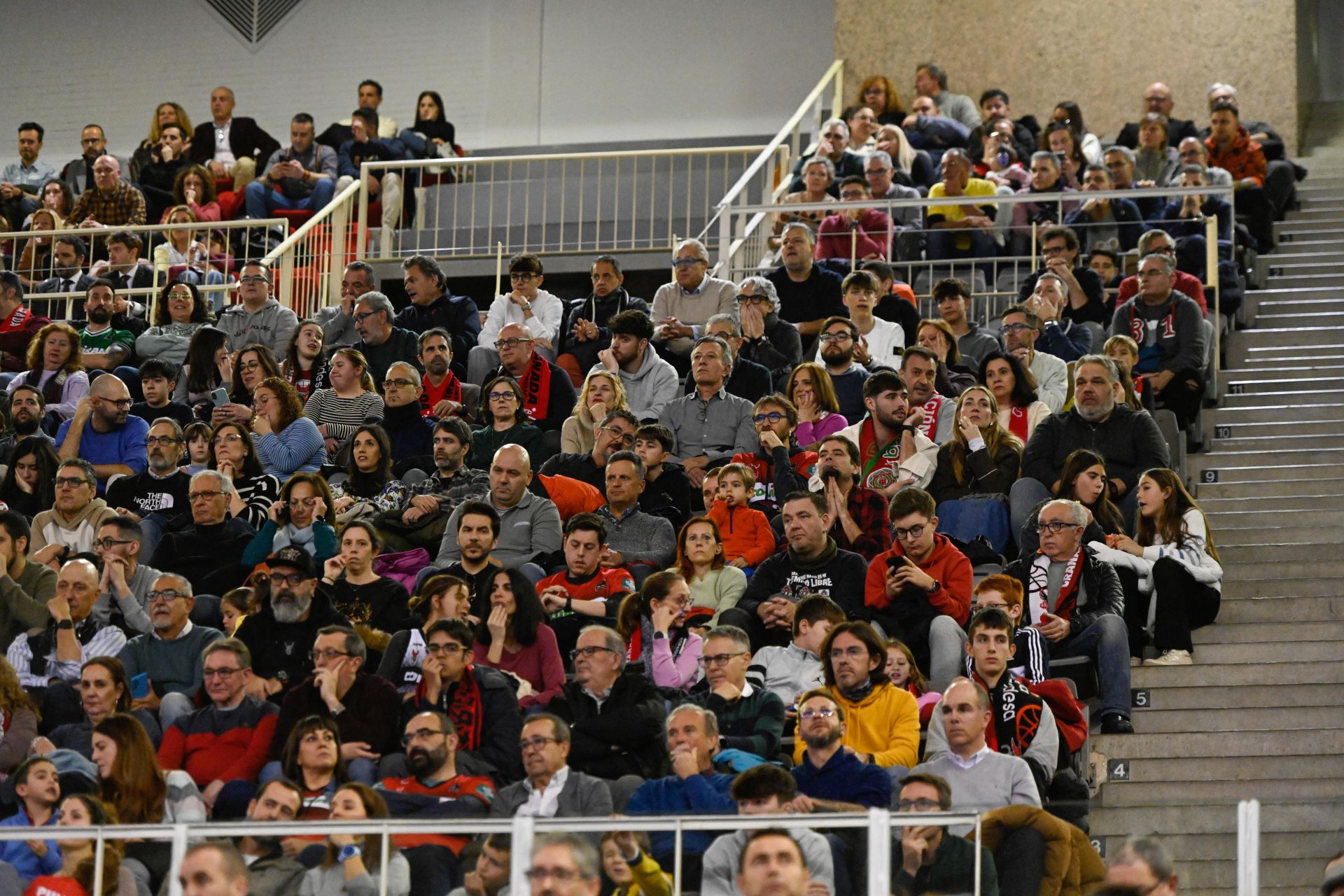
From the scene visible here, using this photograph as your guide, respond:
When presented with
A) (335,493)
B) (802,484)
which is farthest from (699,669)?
(335,493)

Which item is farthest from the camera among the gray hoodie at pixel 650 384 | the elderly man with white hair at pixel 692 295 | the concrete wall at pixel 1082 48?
the concrete wall at pixel 1082 48

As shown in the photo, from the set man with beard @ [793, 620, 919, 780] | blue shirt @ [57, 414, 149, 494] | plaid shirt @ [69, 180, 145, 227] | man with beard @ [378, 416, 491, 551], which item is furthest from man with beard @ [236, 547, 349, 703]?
plaid shirt @ [69, 180, 145, 227]

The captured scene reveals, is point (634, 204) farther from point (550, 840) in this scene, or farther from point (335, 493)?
point (550, 840)

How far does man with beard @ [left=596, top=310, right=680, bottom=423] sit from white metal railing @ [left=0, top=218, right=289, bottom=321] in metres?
2.89

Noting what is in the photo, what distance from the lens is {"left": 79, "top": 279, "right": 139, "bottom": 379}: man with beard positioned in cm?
1130

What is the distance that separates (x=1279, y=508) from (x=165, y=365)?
5.21 m

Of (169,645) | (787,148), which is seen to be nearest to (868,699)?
(169,645)

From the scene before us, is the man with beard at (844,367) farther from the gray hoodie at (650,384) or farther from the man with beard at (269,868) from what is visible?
the man with beard at (269,868)

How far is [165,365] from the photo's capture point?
10469 mm

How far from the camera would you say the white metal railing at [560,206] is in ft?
46.4

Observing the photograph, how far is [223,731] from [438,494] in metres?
2.02

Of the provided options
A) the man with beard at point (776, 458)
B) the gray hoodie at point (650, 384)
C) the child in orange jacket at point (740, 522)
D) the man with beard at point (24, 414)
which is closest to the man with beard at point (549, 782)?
the child in orange jacket at point (740, 522)

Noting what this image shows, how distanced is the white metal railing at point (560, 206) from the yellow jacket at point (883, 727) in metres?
7.21

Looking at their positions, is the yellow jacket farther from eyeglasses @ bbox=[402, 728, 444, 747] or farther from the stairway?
eyeglasses @ bbox=[402, 728, 444, 747]
